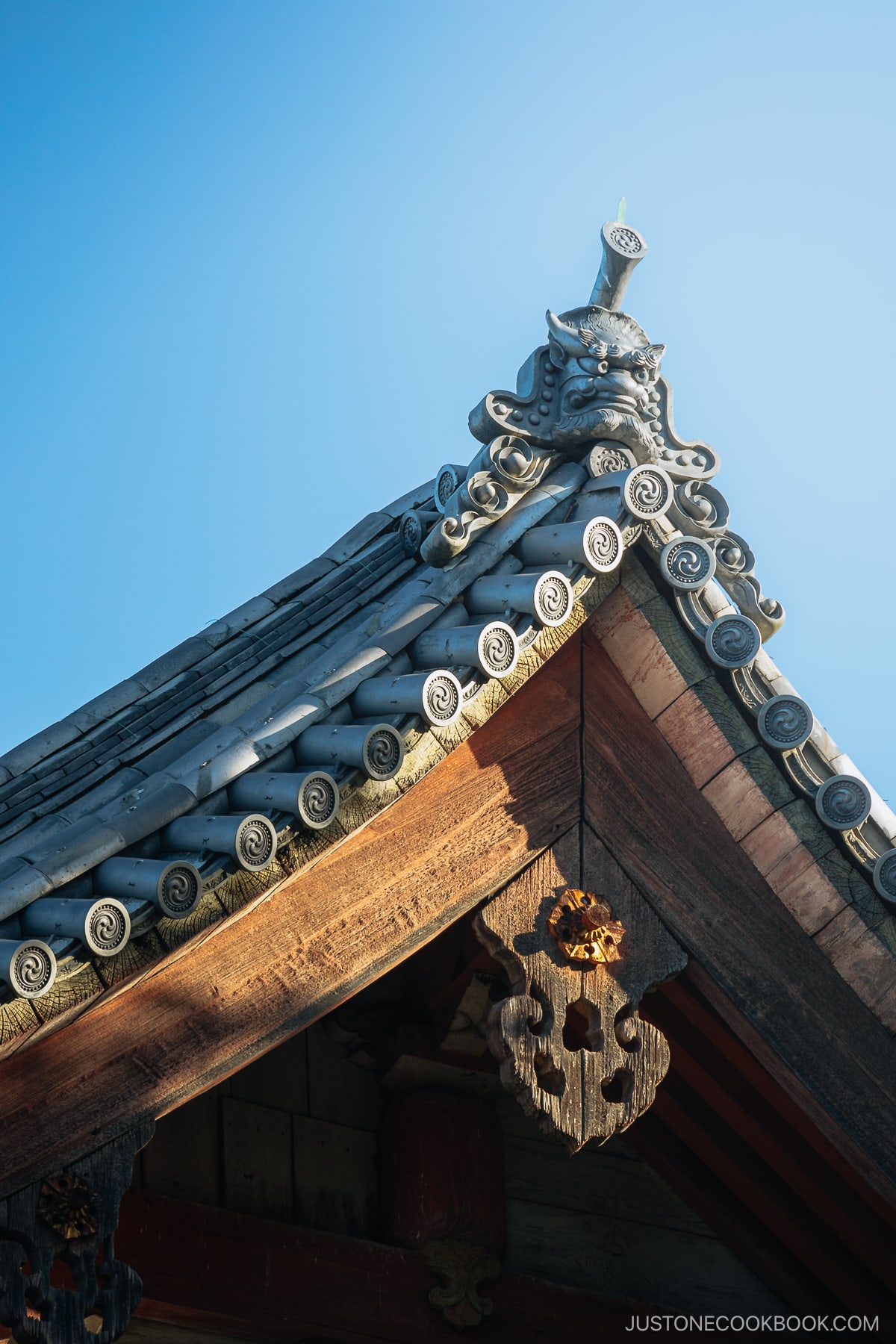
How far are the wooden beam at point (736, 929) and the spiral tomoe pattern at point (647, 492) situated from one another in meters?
0.49

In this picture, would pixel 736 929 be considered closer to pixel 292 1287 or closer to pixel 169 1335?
pixel 292 1287

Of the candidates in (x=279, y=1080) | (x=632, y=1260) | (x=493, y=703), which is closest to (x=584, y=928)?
(x=493, y=703)

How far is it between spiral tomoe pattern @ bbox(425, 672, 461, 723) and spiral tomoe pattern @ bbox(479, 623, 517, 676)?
132mm

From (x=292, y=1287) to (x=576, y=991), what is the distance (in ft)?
5.13

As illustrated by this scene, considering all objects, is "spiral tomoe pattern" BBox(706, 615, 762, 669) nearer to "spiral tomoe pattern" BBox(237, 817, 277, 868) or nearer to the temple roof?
the temple roof

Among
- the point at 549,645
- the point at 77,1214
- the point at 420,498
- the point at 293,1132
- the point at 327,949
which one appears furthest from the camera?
the point at 420,498

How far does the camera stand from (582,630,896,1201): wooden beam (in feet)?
16.7

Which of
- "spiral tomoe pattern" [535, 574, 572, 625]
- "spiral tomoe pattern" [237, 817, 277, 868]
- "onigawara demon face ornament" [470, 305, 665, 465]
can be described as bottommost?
"spiral tomoe pattern" [237, 817, 277, 868]

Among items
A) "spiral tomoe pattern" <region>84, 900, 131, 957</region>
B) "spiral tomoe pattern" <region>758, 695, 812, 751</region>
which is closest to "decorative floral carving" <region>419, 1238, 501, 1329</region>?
"spiral tomoe pattern" <region>758, 695, 812, 751</region>

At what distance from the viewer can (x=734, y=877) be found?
518cm

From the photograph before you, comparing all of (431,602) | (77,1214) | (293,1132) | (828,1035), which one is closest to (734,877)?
(828,1035)

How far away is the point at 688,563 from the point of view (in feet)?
16.4

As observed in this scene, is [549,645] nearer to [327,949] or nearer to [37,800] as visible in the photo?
[327,949]

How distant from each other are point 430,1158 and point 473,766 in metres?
1.79
